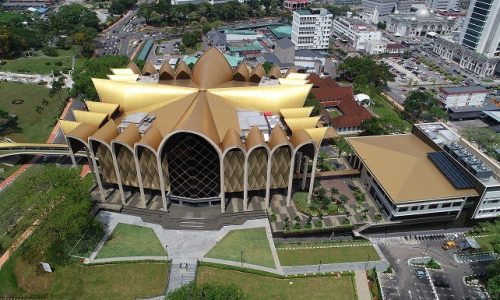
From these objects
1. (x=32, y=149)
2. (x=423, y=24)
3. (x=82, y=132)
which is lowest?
(x=32, y=149)

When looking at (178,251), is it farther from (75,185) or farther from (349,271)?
(349,271)

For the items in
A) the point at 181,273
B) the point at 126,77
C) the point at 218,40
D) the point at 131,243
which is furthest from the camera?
the point at 218,40

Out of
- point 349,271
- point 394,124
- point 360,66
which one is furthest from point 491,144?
point 349,271

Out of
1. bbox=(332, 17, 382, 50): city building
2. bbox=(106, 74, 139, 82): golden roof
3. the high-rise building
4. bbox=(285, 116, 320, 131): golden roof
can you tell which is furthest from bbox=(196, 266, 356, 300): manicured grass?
bbox=(332, 17, 382, 50): city building

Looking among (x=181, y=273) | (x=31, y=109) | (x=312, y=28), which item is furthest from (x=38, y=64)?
(x=181, y=273)

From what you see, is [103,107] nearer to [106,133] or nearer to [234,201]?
[106,133]

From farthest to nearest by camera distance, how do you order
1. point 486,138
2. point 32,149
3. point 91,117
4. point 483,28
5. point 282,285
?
1. point 483,28
2. point 486,138
3. point 32,149
4. point 91,117
5. point 282,285

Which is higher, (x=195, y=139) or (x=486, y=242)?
(x=195, y=139)
